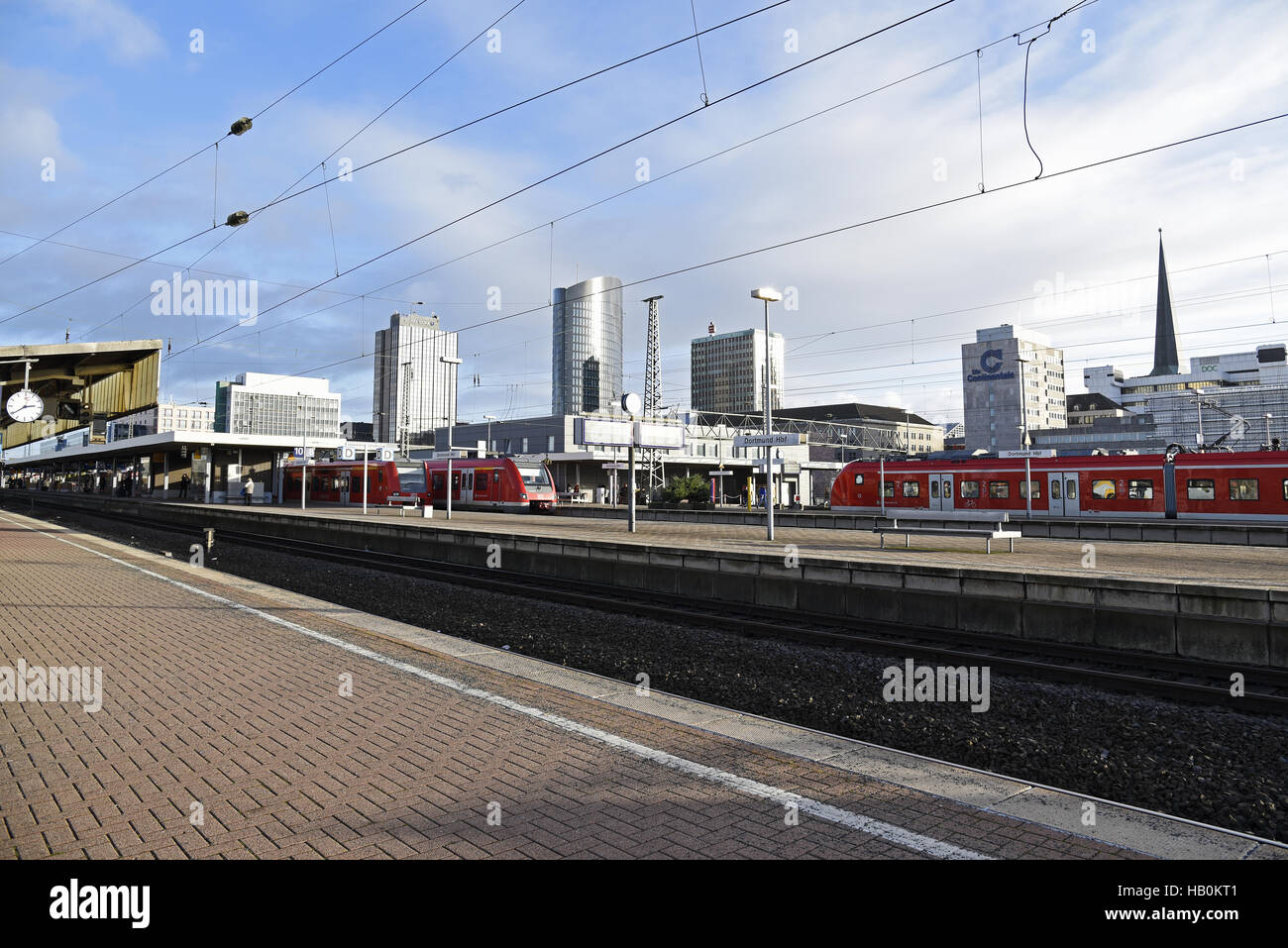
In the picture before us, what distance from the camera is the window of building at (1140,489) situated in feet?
93.4

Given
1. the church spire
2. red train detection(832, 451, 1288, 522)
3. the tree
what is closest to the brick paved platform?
red train detection(832, 451, 1288, 522)

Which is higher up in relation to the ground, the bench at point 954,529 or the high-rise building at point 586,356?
the high-rise building at point 586,356

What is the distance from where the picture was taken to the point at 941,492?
3369cm

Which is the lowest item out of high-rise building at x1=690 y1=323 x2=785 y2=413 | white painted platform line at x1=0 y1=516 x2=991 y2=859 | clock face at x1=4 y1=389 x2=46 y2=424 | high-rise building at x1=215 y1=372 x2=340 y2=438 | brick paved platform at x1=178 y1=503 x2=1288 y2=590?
white painted platform line at x1=0 y1=516 x2=991 y2=859

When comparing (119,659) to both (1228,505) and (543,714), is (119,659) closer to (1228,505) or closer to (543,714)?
(543,714)

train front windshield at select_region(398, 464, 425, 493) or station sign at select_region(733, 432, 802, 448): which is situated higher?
station sign at select_region(733, 432, 802, 448)

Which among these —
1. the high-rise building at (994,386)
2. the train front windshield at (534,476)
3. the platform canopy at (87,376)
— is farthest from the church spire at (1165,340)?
the platform canopy at (87,376)

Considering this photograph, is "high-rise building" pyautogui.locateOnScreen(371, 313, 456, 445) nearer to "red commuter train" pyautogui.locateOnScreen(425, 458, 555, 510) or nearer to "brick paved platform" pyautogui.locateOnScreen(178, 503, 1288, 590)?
"red commuter train" pyautogui.locateOnScreen(425, 458, 555, 510)

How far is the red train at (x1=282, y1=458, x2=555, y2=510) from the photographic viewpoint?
135 feet

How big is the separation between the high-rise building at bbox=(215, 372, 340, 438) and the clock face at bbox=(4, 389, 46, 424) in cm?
6977

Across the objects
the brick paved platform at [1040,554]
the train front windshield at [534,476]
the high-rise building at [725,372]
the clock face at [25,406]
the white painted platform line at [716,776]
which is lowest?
the white painted platform line at [716,776]

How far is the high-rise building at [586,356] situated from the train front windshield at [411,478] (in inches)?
4256

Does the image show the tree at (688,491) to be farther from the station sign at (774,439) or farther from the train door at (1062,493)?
the station sign at (774,439)
